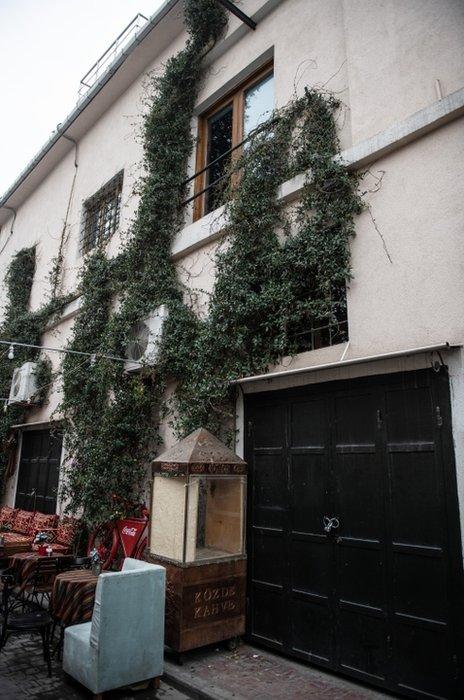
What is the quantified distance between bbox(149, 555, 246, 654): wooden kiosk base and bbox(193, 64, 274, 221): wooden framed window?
5.00 meters

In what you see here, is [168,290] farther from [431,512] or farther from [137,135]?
[431,512]

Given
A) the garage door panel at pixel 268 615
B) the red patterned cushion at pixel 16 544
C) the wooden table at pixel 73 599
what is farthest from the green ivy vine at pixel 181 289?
the garage door panel at pixel 268 615

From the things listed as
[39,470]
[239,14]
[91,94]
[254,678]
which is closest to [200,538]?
[254,678]

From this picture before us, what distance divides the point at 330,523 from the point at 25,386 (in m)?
8.35

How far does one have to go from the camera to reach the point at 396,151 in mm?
4945

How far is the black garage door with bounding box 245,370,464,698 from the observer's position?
4.02 m

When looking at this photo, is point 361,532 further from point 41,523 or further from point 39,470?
point 39,470

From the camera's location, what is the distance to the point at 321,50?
6.24m

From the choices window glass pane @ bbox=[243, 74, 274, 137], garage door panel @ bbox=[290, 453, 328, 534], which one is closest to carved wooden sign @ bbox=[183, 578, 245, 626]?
garage door panel @ bbox=[290, 453, 328, 534]

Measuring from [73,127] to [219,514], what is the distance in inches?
414

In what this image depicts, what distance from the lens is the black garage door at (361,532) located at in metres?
4.02

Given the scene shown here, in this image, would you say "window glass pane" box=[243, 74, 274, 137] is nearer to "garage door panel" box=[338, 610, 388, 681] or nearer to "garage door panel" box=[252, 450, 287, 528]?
"garage door panel" box=[252, 450, 287, 528]

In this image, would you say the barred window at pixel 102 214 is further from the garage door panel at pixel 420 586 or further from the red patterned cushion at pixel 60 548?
the garage door panel at pixel 420 586

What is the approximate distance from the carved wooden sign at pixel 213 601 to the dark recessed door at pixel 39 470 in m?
5.69
